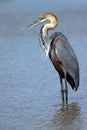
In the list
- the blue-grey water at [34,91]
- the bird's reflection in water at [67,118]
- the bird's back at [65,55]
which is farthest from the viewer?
the bird's back at [65,55]

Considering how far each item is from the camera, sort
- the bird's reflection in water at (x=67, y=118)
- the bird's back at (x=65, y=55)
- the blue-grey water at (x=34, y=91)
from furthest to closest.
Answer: the bird's back at (x=65, y=55) < the blue-grey water at (x=34, y=91) < the bird's reflection in water at (x=67, y=118)

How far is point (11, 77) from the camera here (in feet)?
34.7

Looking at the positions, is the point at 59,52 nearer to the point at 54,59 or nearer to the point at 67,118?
the point at 54,59

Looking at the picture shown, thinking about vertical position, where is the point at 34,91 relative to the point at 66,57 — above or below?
below

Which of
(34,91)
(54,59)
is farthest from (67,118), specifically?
(34,91)

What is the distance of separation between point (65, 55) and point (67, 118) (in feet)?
3.59

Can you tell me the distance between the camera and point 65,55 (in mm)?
8477

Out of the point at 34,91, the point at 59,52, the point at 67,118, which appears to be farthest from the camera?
the point at 34,91

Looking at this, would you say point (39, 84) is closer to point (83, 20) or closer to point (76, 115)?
point (76, 115)

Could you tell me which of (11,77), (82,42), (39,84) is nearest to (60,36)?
(39,84)

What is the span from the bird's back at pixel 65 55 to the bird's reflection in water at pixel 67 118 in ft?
1.28

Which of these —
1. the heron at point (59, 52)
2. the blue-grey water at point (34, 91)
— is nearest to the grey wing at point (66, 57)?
the heron at point (59, 52)

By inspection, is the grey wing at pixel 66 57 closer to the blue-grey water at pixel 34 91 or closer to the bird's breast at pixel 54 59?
the bird's breast at pixel 54 59

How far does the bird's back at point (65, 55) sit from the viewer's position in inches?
332
